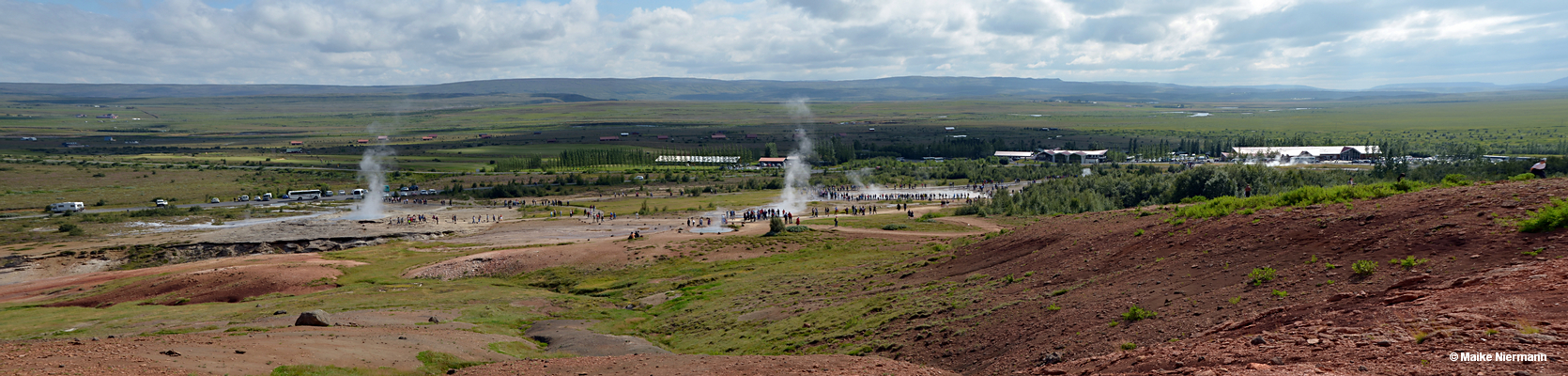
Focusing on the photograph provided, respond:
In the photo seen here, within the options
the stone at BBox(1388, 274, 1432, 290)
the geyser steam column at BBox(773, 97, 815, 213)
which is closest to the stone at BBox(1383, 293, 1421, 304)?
the stone at BBox(1388, 274, 1432, 290)

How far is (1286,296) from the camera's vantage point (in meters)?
15.1

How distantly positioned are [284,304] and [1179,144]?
159 m

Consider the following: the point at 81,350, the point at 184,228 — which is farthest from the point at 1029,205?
the point at 184,228

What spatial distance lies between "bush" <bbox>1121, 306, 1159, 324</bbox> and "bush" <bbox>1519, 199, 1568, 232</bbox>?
258 inches

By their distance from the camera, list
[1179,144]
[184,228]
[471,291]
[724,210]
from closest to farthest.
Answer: [471,291] < [184,228] < [724,210] < [1179,144]

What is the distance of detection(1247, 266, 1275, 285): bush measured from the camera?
53.5 feet

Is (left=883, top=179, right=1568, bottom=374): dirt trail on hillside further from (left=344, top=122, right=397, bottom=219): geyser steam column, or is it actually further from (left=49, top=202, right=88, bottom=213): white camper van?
(left=49, top=202, right=88, bottom=213): white camper van

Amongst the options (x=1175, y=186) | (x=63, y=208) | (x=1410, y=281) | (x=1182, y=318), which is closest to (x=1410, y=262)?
(x=1410, y=281)

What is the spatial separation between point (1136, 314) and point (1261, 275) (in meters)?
2.82

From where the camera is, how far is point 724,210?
2847 inches

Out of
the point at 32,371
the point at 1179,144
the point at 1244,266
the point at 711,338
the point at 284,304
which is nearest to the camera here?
the point at 32,371

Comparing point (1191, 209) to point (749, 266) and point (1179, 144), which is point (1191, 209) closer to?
point (749, 266)

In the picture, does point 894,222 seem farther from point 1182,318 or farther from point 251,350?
point 251,350

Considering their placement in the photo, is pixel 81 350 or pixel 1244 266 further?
pixel 1244 266
